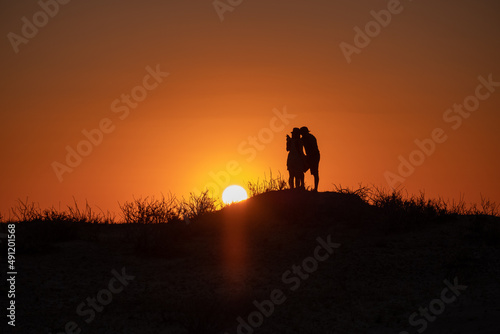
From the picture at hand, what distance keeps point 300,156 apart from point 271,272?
5.14 meters

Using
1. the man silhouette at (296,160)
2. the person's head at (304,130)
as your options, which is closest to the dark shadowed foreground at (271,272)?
the man silhouette at (296,160)

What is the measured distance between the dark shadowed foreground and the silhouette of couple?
1.90ft

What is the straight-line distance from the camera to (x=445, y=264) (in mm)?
14641

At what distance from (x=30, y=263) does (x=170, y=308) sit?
4.46 meters

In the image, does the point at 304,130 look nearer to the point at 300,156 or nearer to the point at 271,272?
the point at 300,156

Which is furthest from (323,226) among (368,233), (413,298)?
(413,298)

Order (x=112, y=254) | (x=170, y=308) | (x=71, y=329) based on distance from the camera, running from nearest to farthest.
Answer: (x=71, y=329), (x=170, y=308), (x=112, y=254)

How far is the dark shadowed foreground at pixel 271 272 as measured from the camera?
39.3 ft

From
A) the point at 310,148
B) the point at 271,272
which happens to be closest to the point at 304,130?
the point at 310,148

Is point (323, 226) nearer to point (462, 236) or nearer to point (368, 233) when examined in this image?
point (368, 233)

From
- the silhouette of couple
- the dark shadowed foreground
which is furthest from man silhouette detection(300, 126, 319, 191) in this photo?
the dark shadowed foreground

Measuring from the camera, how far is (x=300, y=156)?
18797mm

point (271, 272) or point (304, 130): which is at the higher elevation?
point (304, 130)

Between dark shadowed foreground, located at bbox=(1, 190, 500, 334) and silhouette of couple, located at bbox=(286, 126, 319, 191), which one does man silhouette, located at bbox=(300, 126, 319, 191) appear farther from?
dark shadowed foreground, located at bbox=(1, 190, 500, 334)
